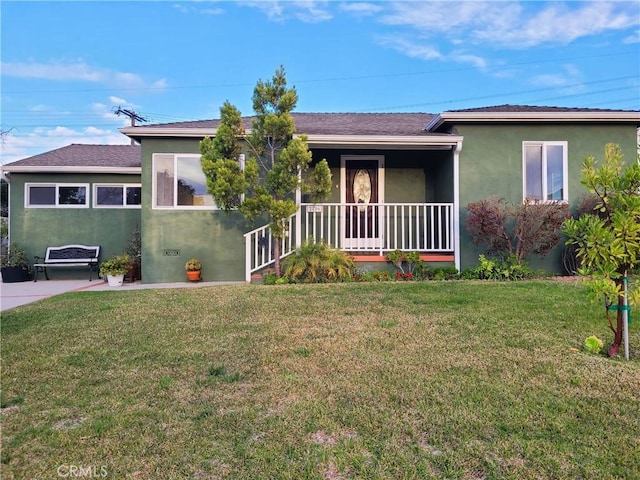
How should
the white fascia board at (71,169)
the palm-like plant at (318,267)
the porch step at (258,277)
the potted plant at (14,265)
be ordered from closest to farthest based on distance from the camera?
the palm-like plant at (318,267) → the porch step at (258,277) → the potted plant at (14,265) → the white fascia board at (71,169)

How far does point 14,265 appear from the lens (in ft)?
32.2

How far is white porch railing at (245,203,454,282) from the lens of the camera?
827cm

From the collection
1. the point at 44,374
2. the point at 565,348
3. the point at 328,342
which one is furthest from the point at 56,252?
the point at 565,348

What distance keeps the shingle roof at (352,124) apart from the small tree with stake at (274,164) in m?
1.14

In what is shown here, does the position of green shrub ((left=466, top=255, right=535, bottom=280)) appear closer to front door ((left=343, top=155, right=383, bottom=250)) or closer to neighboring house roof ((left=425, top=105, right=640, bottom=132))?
front door ((left=343, top=155, right=383, bottom=250))

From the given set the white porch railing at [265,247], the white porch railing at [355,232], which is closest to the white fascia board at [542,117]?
the white porch railing at [355,232]

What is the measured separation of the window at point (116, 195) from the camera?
10.6m

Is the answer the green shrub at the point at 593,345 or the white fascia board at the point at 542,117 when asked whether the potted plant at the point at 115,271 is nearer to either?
the white fascia board at the point at 542,117

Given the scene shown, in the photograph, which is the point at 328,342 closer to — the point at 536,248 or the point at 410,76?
the point at 536,248

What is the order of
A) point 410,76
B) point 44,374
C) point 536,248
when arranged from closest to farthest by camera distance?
point 44,374
point 536,248
point 410,76

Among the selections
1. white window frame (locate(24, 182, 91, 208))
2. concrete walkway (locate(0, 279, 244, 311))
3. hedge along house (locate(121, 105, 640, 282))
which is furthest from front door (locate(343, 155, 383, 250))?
white window frame (locate(24, 182, 91, 208))

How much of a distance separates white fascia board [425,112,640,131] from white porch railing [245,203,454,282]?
1874 mm

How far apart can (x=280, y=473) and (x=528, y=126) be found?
880cm

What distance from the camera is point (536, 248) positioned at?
25.1 feet
